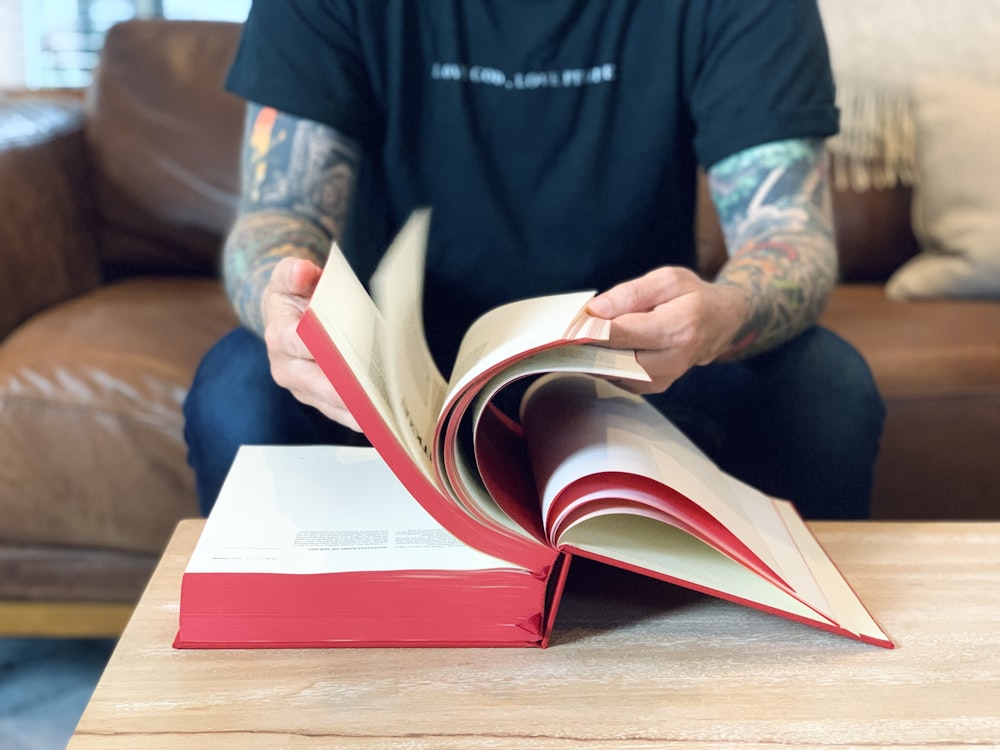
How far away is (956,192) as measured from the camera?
1519 millimetres

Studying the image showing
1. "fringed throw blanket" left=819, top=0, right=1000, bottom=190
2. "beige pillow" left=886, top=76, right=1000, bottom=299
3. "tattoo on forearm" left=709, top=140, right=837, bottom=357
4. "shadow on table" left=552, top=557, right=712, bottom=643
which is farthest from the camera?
"fringed throw blanket" left=819, top=0, right=1000, bottom=190

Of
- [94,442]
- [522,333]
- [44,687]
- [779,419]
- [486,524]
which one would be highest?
[522,333]

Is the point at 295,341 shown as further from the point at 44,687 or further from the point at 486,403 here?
the point at 44,687

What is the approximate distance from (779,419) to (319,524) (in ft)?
1.64

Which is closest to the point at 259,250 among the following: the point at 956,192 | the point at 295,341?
the point at 295,341

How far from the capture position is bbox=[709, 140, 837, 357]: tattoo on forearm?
86 centimetres

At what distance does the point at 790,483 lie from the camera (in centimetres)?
92

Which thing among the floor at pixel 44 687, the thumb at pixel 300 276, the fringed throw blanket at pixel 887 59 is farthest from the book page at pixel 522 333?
the fringed throw blanket at pixel 887 59

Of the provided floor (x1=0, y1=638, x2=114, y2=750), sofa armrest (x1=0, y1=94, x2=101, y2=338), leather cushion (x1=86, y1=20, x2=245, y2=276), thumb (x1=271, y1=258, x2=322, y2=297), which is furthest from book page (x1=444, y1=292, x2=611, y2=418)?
leather cushion (x1=86, y1=20, x2=245, y2=276)

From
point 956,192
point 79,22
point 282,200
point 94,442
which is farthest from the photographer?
point 79,22

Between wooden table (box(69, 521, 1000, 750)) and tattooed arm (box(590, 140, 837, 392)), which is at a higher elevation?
tattooed arm (box(590, 140, 837, 392))

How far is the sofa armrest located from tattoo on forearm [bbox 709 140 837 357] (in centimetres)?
94

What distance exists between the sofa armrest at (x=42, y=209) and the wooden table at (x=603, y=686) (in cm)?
89

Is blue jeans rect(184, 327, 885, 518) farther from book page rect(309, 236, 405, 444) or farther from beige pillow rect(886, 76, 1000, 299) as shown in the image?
beige pillow rect(886, 76, 1000, 299)
